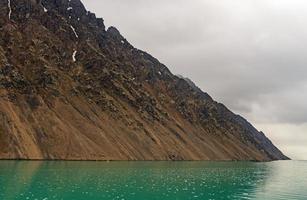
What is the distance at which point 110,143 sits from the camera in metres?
183

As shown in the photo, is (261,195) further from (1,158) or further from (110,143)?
(110,143)

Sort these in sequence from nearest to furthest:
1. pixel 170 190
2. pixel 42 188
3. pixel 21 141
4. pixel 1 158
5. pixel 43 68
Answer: pixel 42 188
pixel 170 190
pixel 1 158
pixel 21 141
pixel 43 68

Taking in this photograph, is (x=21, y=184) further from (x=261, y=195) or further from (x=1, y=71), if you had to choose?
(x=1, y=71)

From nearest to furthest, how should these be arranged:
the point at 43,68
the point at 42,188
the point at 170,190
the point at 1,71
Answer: the point at 42,188, the point at 170,190, the point at 1,71, the point at 43,68

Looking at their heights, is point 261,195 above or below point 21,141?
below

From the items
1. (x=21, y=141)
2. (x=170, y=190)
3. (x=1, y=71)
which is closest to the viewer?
(x=170, y=190)

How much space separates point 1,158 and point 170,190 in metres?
84.4

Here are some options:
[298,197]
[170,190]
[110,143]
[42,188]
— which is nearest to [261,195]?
[298,197]

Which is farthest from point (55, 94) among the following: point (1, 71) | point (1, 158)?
point (1, 158)

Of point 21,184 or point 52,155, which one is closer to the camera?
point 21,184

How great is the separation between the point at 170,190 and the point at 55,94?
128 metres

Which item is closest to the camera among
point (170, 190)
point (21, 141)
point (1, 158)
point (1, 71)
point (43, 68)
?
point (170, 190)

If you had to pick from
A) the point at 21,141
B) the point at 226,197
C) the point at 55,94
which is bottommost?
the point at 226,197

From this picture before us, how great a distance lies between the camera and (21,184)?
66.0m
